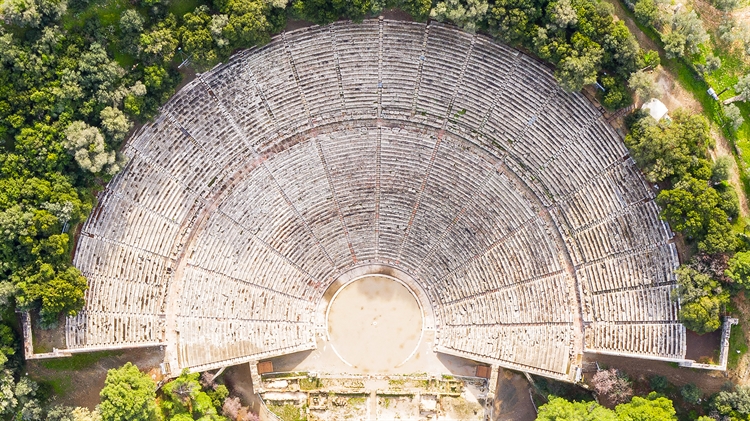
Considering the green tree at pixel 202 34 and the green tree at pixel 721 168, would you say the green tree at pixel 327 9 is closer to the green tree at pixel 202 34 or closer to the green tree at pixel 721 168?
the green tree at pixel 202 34

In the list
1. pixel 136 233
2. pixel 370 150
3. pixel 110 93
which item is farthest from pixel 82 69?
pixel 370 150

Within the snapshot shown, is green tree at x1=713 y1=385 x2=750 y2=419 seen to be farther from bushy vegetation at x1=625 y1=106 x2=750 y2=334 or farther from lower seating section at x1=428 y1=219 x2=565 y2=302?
lower seating section at x1=428 y1=219 x2=565 y2=302

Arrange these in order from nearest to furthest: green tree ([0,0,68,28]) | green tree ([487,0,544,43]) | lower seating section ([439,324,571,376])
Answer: green tree ([0,0,68,28]), green tree ([487,0,544,43]), lower seating section ([439,324,571,376])

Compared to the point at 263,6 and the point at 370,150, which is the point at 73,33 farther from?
the point at 370,150

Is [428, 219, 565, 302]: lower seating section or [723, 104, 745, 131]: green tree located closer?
[723, 104, 745, 131]: green tree

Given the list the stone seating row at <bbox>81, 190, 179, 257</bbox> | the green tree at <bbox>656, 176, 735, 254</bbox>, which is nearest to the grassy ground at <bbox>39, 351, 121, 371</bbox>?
the stone seating row at <bbox>81, 190, 179, 257</bbox>

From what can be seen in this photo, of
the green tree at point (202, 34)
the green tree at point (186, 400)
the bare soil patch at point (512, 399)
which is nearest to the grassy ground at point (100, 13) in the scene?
the green tree at point (202, 34)
